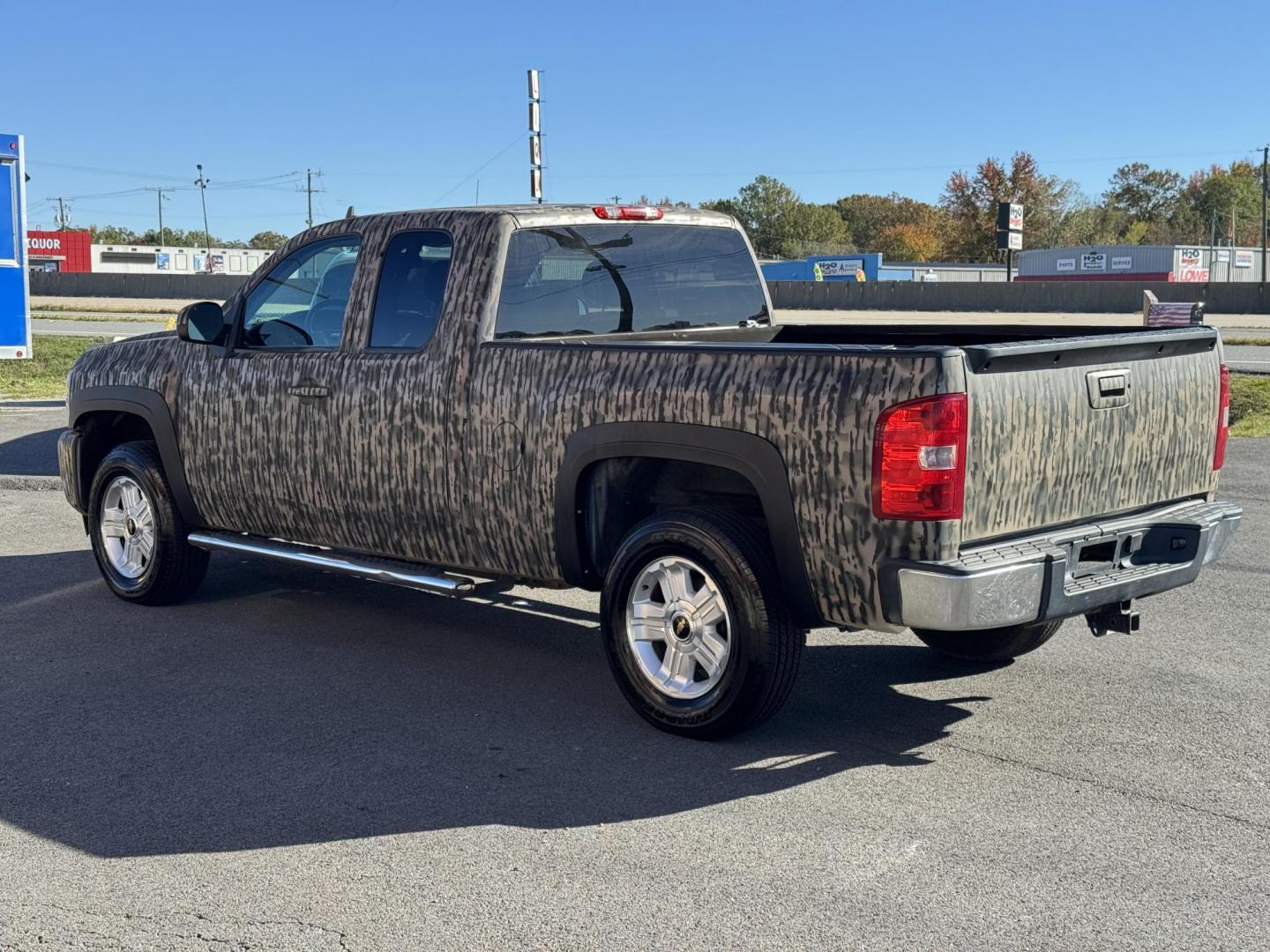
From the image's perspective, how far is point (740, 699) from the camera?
5.17 meters

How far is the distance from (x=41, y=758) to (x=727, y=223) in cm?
397

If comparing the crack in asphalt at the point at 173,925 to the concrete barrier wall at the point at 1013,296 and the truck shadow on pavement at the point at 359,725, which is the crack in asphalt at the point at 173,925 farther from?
the concrete barrier wall at the point at 1013,296

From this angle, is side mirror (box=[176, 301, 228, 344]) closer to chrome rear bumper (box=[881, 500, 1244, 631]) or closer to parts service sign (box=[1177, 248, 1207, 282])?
chrome rear bumper (box=[881, 500, 1244, 631])

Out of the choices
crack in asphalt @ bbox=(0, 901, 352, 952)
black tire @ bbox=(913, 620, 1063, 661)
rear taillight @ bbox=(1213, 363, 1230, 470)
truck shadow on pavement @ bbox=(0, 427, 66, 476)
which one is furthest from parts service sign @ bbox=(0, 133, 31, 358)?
rear taillight @ bbox=(1213, 363, 1230, 470)

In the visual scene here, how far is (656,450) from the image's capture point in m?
5.30

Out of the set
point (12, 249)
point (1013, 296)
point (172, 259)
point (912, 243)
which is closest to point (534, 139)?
point (12, 249)

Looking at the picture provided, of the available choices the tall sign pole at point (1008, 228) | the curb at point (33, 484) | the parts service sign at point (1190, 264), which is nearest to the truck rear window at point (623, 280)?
the curb at point (33, 484)

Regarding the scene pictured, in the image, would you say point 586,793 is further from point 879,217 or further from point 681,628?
point 879,217

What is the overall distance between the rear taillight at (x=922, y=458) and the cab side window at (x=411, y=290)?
2.34 meters

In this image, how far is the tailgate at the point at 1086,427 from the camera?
15.4ft

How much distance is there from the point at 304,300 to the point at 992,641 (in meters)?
3.55

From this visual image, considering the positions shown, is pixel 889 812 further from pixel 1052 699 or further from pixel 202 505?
pixel 202 505

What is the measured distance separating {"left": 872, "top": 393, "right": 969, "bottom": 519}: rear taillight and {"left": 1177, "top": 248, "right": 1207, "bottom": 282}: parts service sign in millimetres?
97558

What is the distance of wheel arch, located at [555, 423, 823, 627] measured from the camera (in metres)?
4.95
